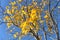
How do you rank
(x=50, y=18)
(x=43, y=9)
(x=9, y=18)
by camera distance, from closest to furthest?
(x=50, y=18) < (x=43, y=9) < (x=9, y=18)

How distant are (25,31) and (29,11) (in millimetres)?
715

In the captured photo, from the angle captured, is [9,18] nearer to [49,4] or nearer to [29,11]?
[29,11]

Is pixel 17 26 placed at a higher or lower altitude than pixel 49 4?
lower

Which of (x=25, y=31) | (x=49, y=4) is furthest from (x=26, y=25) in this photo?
(x=49, y=4)

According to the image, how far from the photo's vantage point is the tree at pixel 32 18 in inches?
363

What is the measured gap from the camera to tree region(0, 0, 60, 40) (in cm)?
922

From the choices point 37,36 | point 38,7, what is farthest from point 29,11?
point 37,36

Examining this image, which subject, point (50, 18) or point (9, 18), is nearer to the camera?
point (50, 18)

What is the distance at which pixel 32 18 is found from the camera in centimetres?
920

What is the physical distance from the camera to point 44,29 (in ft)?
31.7

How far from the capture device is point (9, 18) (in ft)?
33.6

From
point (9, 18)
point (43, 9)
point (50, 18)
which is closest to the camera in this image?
point (50, 18)

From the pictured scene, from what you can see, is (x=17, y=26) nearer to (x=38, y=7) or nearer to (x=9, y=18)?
(x=9, y=18)

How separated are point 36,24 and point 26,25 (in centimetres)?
39
